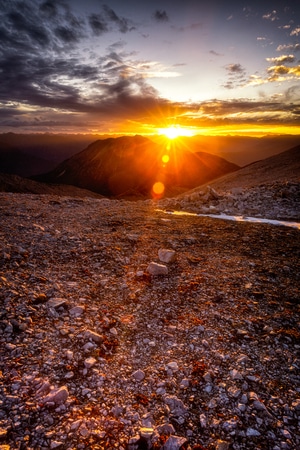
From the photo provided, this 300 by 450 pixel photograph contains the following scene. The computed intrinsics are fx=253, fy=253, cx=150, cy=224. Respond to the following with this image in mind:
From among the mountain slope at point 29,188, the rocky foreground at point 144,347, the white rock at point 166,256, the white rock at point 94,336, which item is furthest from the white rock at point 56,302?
the mountain slope at point 29,188

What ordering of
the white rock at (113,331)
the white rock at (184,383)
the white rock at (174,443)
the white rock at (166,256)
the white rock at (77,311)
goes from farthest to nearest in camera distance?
the white rock at (166,256), the white rock at (77,311), the white rock at (113,331), the white rock at (184,383), the white rock at (174,443)

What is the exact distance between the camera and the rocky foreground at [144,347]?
11.7ft

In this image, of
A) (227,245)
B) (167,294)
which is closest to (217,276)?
(167,294)

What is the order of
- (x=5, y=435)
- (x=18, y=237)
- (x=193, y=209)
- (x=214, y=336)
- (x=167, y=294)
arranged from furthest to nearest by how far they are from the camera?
(x=193, y=209)
(x=18, y=237)
(x=167, y=294)
(x=214, y=336)
(x=5, y=435)

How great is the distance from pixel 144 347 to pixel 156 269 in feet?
10.3

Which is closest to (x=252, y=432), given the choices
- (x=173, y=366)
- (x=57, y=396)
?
(x=173, y=366)

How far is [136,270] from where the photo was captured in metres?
8.26

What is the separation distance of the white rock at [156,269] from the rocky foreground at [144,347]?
33mm

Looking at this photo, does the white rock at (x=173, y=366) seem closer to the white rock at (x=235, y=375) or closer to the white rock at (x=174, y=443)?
the white rock at (x=235, y=375)

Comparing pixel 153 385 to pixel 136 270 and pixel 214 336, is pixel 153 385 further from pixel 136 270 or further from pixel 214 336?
pixel 136 270

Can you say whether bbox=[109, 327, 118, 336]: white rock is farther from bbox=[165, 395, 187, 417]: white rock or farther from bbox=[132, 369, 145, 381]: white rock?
bbox=[165, 395, 187, 417]: white rock

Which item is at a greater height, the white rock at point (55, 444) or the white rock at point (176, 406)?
the white rock at point (55, 444)

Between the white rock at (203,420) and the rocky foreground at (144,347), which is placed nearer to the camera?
the rocky foreground at (144,347)

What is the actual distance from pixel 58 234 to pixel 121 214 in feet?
19.3
